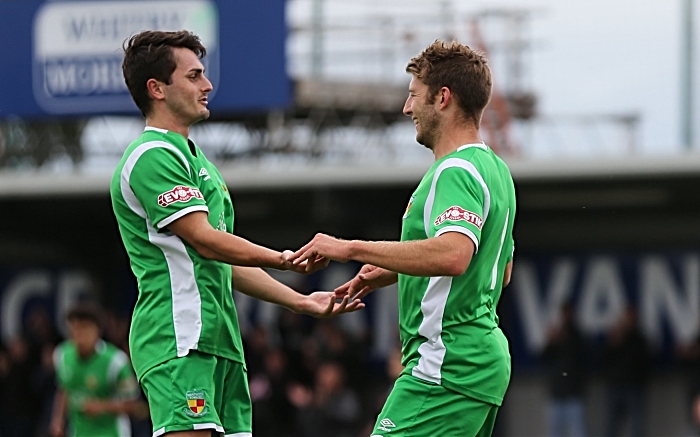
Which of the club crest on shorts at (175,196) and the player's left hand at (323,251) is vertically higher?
the club crest on shorts at (175,196)

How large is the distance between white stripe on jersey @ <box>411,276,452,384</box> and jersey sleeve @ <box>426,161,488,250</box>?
0.68ft

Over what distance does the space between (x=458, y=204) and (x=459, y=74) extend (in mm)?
559

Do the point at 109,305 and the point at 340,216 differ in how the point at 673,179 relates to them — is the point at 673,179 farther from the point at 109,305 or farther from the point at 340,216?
the point at 109,305

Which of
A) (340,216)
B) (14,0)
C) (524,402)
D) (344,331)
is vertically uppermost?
(14,0)

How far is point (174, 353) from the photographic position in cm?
530

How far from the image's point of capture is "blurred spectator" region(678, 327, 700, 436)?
14.2 meters

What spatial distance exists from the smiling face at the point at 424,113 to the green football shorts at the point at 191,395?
123 centimetres

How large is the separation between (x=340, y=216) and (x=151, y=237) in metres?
11.6

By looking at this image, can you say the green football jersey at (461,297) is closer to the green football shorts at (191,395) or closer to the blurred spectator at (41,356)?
the green football shorts at (191,395)

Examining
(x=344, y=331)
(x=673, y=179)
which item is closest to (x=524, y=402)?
(x=344, y=331)

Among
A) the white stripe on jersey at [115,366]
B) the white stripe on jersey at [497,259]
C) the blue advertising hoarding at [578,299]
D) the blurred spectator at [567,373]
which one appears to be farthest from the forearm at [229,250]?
the blue advertising hoarding at [578,299]

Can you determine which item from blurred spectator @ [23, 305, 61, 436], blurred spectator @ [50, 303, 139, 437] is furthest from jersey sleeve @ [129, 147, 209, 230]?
blurred spectator @ [23, 305, 61, 436]

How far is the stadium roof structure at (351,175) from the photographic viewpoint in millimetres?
14969

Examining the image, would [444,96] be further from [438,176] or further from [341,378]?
[341,378]
